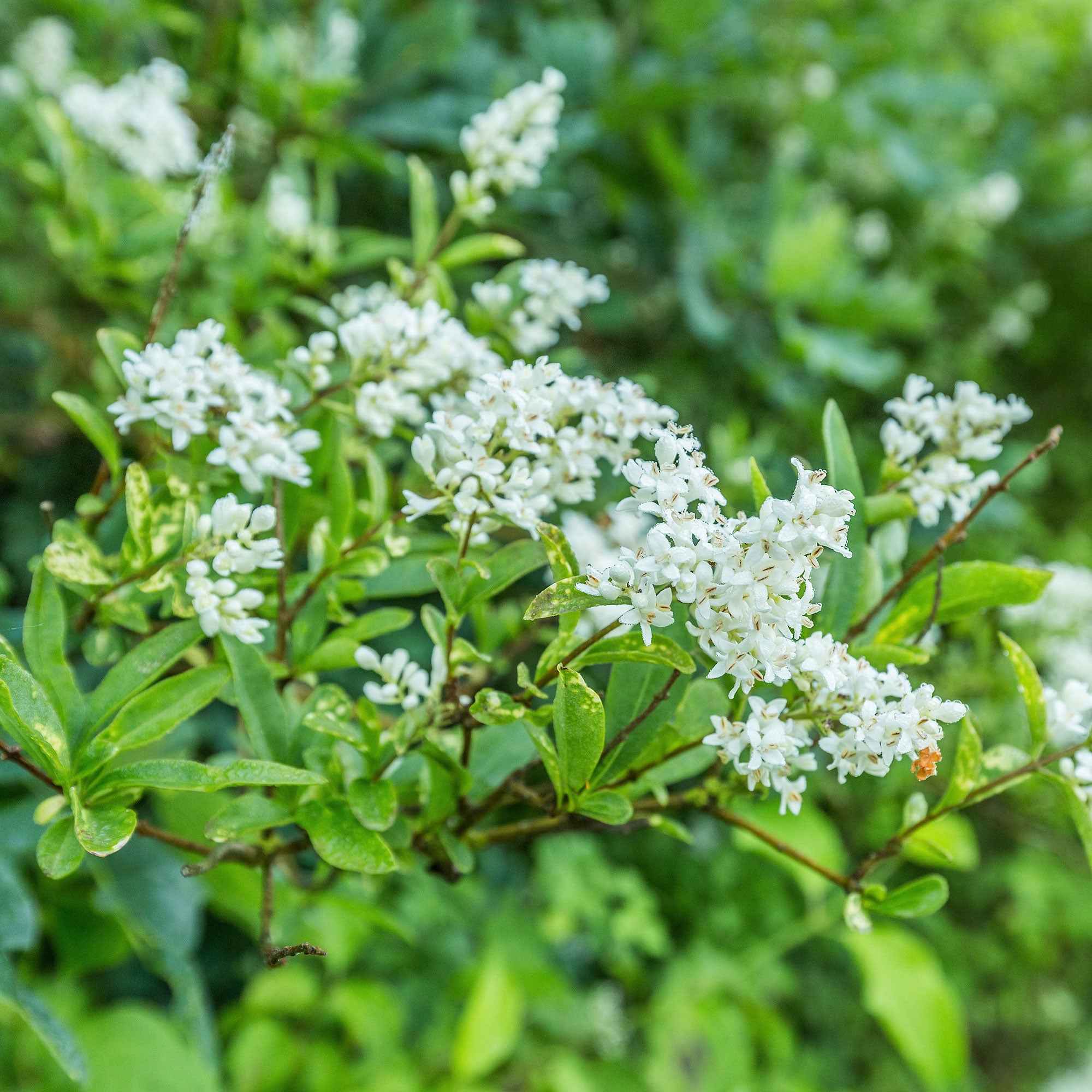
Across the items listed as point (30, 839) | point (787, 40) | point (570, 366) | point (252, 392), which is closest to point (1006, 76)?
point (787, 40)

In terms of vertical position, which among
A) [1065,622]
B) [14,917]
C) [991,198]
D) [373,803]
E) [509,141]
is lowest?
[1065,622]

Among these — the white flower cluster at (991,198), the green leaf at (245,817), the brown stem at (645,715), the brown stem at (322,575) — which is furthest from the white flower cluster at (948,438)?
the white flower cluster at (991,198)

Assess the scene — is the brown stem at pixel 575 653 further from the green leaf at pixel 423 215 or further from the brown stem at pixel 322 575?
the green leaf at pixel 423 215

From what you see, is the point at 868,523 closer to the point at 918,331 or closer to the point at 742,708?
the point at 742,708

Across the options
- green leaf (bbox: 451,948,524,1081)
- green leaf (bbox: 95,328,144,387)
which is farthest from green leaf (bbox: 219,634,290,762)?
green leaf (bbox: 451,948,524,1081)

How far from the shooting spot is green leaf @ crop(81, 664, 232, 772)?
0.52 metres

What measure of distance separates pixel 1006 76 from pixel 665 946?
1971mm

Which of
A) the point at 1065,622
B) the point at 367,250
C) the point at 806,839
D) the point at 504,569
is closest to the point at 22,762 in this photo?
the point at 504,569

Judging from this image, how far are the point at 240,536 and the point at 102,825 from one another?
0.54 ft

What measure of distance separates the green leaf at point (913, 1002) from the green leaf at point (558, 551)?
4.21 ft

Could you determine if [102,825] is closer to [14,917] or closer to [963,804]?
[14,917]

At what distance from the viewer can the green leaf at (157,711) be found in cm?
52

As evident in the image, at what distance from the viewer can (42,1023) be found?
0.64 metres

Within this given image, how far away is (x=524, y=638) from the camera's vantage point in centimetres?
77
